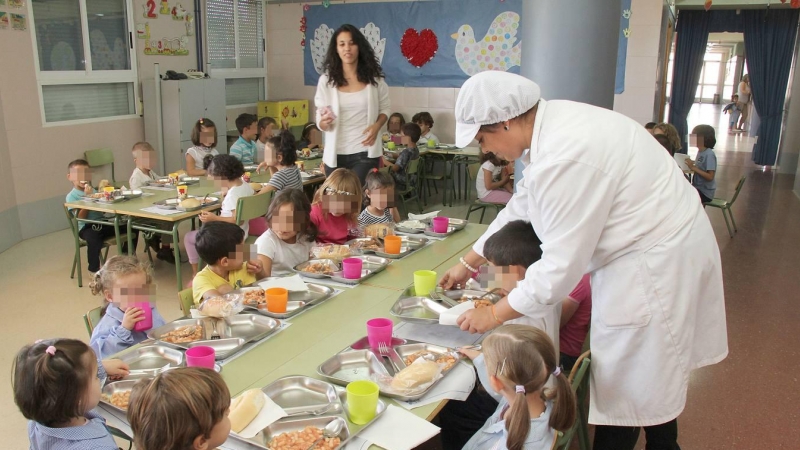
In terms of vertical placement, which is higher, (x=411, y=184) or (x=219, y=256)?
(x=219, y=256)

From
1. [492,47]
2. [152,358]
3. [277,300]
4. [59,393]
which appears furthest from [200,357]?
[492,47]

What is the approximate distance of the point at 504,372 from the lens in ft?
5.72

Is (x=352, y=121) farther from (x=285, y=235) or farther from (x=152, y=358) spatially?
(x=152, y=358)

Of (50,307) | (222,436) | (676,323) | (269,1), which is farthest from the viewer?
(269,1)

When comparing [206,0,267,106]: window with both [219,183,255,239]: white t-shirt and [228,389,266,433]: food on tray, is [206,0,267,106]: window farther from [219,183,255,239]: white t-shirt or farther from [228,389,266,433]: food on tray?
[228,389,266,433]: food on tray

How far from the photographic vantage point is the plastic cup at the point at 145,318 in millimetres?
2398

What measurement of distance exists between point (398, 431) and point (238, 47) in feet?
28.3

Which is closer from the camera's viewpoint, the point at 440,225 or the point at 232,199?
the point at 440,225

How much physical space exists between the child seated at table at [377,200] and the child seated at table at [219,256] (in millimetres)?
1166

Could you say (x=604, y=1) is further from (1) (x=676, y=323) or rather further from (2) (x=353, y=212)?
(1) (x=676, y=323)

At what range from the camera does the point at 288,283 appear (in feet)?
8.88

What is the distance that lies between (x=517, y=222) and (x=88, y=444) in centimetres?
155

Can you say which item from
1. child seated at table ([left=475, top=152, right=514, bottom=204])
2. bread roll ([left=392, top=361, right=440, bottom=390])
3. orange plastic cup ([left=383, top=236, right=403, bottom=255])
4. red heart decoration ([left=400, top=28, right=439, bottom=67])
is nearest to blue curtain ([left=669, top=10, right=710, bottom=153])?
red heart decoration ([left=400, top=28, right=439, bottom=67])

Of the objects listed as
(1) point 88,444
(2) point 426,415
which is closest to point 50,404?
(1) point 88,444
